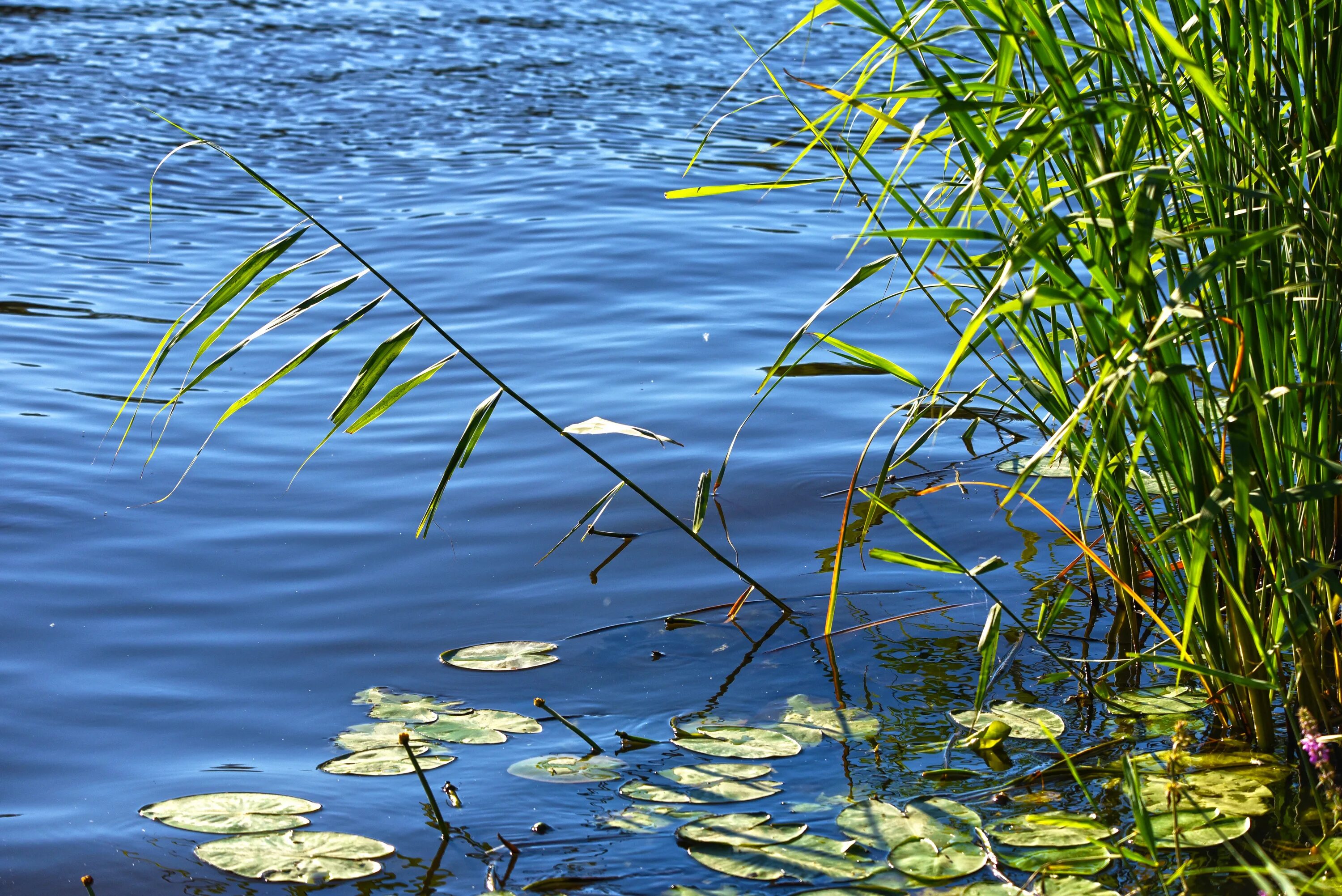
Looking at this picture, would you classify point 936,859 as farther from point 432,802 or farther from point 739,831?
point 432,802

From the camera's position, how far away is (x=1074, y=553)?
2.46m

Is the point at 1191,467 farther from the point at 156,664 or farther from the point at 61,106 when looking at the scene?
the point at 61,106

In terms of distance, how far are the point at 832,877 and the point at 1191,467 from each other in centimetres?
64

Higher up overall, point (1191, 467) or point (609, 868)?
point (1191, 467)

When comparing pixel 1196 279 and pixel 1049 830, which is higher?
pixel 1196 279

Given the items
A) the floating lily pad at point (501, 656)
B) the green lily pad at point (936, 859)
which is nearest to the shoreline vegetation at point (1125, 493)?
the green lily pad at point (936, 859)

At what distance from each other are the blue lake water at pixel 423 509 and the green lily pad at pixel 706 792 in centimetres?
4

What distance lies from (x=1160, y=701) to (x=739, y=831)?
0.67 meters

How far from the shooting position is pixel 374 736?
186 cm

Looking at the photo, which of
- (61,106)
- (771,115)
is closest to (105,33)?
(61,106)

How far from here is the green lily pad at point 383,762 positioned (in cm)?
174

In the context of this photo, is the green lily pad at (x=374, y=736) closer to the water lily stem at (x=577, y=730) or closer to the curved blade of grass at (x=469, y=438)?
the water lily stem at (x=577, y=730)

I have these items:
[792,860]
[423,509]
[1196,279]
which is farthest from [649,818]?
[423,509]

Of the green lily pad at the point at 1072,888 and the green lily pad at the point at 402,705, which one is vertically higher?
the green lily pad at the point at 1072,888
